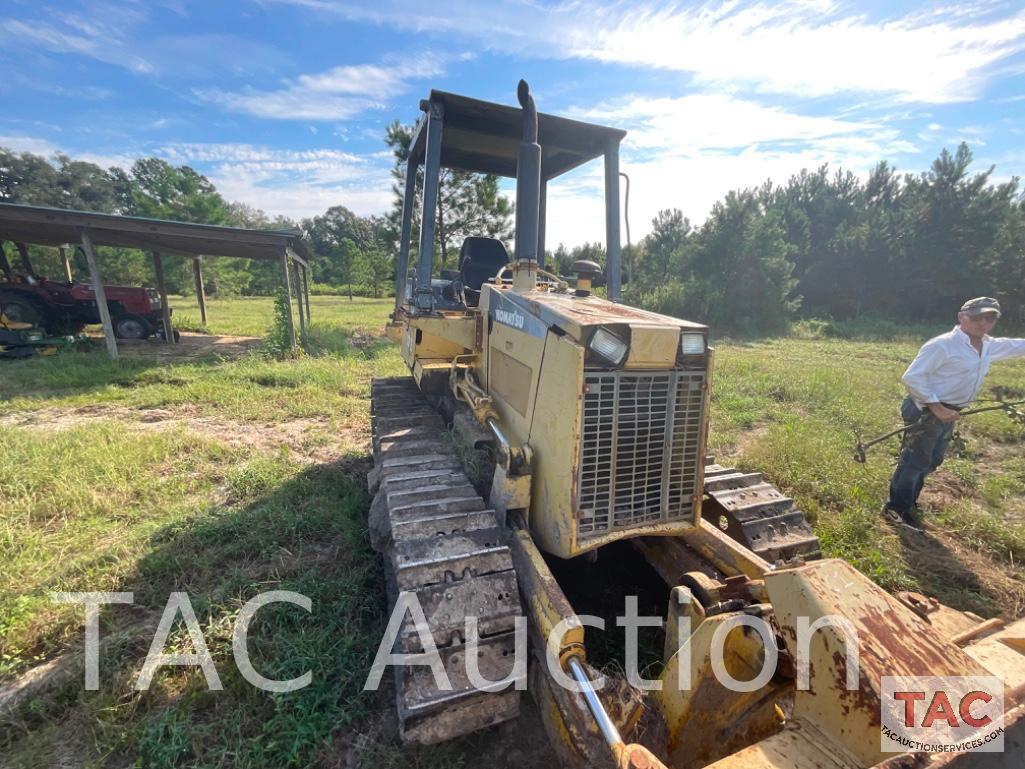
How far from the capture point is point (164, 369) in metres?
8.82

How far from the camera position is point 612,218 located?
4020 millimetres

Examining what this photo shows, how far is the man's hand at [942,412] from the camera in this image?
361cm

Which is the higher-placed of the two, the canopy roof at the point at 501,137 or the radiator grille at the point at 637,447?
the canopy roof at the point at 501,137

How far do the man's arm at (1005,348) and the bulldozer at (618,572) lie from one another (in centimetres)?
223

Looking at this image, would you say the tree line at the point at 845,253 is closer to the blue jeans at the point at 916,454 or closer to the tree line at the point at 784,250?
the tree line at the point at 784,250

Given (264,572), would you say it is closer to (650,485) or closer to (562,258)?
(650,485)

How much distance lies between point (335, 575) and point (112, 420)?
495 centimetres

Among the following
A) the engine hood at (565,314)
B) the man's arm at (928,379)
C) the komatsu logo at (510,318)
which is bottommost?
the man's arm at (928,379)

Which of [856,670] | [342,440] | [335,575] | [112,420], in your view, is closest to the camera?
[856,670]

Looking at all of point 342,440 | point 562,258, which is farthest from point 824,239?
point 342,440

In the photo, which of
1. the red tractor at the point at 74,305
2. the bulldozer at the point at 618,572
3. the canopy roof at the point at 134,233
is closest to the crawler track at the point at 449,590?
the bulldozer at the point at 618,572

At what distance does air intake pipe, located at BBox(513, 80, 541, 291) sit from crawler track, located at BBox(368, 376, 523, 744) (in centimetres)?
133

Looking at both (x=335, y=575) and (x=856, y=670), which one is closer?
(x=856, y=670)

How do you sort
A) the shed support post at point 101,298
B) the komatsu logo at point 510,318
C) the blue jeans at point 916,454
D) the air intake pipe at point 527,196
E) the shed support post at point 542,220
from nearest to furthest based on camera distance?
the komatsu logo at point 510,318 → the air intake pipe at point 527,196 → the blue jeans at point 916,454 → the shed support post at point 542,220 → the shed support post at point 101,298
